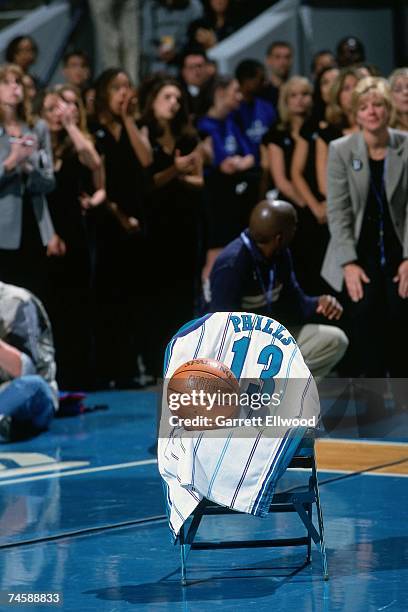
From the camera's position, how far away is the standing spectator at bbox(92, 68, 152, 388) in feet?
40.7

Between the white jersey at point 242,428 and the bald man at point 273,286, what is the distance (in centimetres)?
251

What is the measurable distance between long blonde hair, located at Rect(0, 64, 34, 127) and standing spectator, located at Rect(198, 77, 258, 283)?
2.54 metres

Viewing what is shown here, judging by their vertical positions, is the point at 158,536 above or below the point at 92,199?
below

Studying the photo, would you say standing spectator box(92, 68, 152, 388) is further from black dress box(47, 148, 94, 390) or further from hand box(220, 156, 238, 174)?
hand box(220, 156, 238, 174)

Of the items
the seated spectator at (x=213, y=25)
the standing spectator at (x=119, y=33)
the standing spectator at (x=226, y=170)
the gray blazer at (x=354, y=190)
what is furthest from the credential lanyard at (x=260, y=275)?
the standing spectator at (x=119, y=33)

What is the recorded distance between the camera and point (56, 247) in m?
12.2

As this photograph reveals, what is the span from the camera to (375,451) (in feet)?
30.6

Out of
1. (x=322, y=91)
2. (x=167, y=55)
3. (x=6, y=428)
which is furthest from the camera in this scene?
(x=167, y=55)

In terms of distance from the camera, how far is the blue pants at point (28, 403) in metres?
9.94

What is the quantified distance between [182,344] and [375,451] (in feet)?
10.4

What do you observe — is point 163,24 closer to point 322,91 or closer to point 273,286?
point 322,91

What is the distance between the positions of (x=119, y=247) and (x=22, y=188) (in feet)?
Result: 4.39

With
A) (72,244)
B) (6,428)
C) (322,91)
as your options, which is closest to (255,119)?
(322,91)

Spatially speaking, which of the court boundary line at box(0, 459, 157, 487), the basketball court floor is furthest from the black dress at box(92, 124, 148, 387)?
the court boundary line at box(0, 459, 157, 487)
